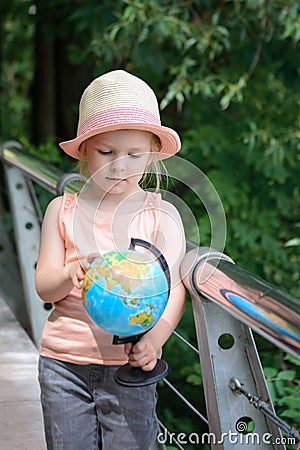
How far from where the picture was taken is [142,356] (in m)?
1.75

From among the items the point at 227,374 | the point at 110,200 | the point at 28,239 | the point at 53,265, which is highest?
the point at 110,200

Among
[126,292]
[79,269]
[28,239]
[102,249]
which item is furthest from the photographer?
[28,239]

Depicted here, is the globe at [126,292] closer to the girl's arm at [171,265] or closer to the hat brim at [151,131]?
the girl's arm at [171,265]

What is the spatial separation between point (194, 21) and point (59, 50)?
195 centimetres

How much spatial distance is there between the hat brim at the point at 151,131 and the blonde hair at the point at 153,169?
1 cm

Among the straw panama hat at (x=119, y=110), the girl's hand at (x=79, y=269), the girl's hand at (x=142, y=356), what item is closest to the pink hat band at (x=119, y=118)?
the straw panama hat at (x=119, y=110)

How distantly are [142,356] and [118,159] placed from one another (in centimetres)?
40

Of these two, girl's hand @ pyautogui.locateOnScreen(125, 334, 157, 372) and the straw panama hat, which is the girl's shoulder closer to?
the straw panama hat

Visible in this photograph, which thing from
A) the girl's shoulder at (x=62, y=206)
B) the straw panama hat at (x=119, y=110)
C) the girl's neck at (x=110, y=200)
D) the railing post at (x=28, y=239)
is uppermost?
the straw panama hat at (x=119, y=110)

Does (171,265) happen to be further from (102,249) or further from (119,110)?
(119,110)

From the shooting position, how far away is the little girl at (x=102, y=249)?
1877 mm

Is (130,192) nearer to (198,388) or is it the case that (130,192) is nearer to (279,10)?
(198,388)

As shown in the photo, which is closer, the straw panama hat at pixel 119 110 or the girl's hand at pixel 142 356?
→ the girl's hand at pixel 142 356

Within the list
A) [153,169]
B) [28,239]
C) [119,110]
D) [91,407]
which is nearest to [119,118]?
[119,110]
